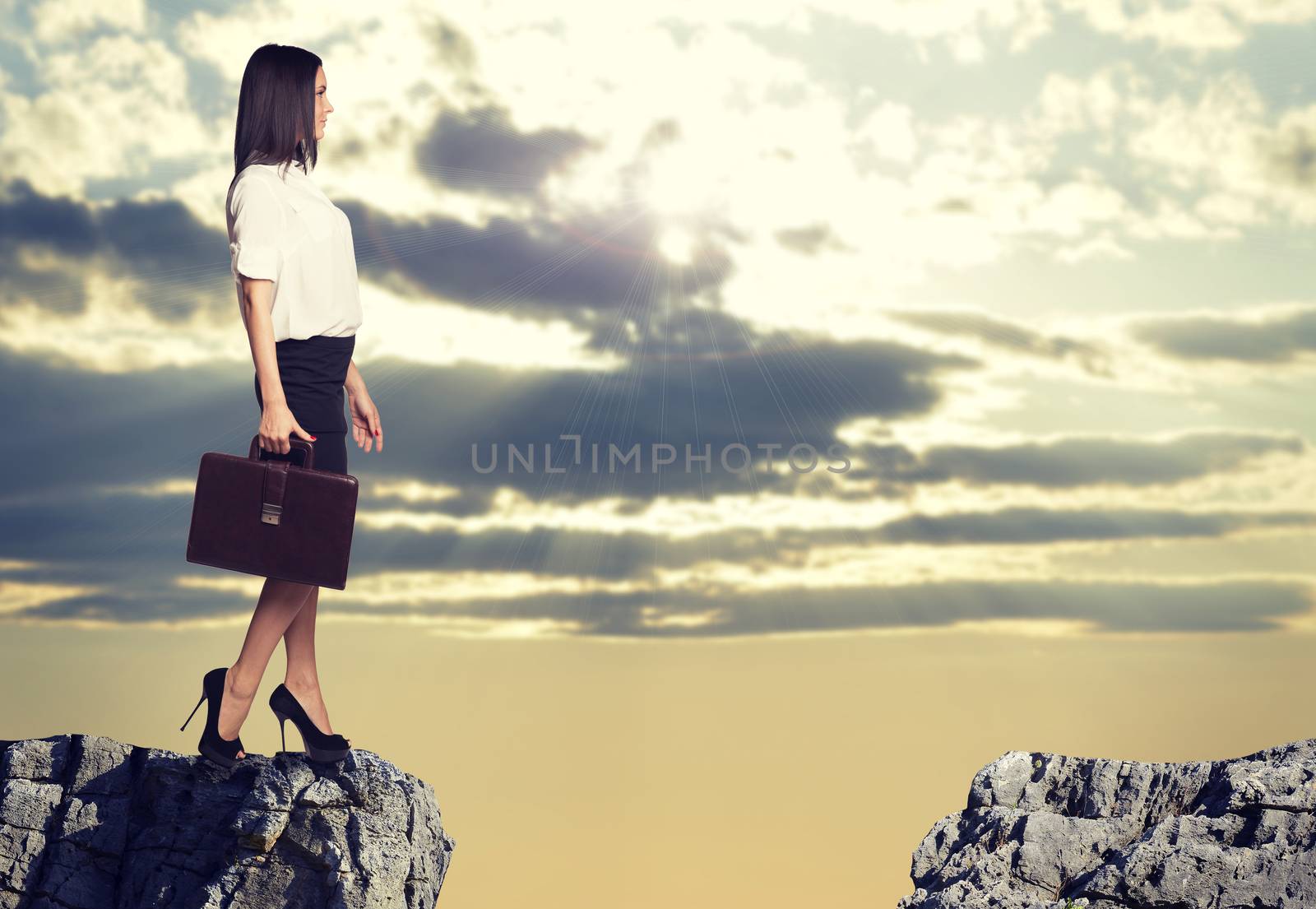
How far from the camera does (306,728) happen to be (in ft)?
23.9

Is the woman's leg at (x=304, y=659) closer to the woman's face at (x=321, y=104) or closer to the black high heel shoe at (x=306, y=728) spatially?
the black high heel shoe at (x=306, y=728)

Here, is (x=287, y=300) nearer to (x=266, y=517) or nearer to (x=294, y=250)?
(x=294, y=250)

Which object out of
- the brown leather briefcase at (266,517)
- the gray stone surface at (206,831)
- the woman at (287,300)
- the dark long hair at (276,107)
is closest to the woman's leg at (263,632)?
the woman at (287,300)

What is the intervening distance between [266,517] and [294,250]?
150 centimetres

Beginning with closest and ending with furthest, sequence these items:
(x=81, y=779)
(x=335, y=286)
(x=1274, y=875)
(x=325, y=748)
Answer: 1. (x=1274, y=875)
2. (x=335, y=286)
3. (x=325, y=748)
4. (x=81, y=779)

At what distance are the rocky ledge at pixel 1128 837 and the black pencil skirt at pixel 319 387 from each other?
14.2 feet

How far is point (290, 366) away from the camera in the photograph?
6746mm

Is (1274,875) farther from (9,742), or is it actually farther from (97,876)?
(9,742)

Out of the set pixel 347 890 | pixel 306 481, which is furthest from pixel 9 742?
pixel 306 481

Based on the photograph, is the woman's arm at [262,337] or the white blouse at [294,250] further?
the white blouse at [294,250]

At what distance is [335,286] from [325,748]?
280 centimetres

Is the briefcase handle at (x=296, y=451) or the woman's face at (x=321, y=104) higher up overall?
the woman's face at (x=321, y=104)

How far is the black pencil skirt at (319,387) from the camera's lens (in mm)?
6746

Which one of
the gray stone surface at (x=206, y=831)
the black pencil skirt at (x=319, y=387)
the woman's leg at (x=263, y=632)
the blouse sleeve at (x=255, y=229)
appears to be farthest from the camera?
the gray stone surface at (x=206, y=831)
